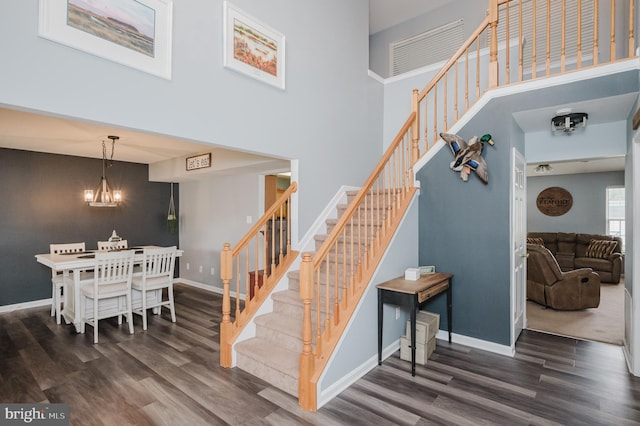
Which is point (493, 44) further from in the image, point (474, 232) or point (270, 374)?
point (270, 374)

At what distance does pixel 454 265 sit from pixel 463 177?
1.00m

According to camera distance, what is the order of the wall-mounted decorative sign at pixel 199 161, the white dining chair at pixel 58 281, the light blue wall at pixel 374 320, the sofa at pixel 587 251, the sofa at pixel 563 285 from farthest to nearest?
the sofa at pixel 587 251 < the wall-mounted decorative sign at pixel 199 161 < the sofa at pixel 563 285 < the white dining chair at pixel 58 281 < the light blue wall at pixel 374 320

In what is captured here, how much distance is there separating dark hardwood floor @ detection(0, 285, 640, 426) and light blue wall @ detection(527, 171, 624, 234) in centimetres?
597

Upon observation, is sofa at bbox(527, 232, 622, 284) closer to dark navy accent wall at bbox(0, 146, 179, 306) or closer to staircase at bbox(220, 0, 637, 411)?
staircase at bbox(220, 0, 637, 411)

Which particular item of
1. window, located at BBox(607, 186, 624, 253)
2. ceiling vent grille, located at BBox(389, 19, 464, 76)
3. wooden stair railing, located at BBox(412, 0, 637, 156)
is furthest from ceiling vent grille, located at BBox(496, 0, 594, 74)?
window, located at BBox(607, 186, 624, 253)

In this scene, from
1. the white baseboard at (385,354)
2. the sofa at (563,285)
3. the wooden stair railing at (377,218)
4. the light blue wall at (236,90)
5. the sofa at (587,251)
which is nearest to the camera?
the light blue wall at (236,90)

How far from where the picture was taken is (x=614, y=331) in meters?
4.02

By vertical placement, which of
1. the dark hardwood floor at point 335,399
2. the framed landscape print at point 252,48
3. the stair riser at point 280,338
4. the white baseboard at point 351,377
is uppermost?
the framed landscape print at point 252,48

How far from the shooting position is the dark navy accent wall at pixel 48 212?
5.12 m

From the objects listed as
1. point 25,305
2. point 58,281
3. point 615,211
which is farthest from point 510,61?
point 25,305

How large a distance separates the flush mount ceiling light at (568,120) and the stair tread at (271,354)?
3.53 m

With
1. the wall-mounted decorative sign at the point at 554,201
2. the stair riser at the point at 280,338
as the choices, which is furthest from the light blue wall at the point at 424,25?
the wall-mounted decorative sign at the point at 554,201

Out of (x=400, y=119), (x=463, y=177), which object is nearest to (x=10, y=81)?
(x=463, y=177)

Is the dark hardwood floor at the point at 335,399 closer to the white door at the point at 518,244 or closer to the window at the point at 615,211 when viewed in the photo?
the white door at the point at 518,244
